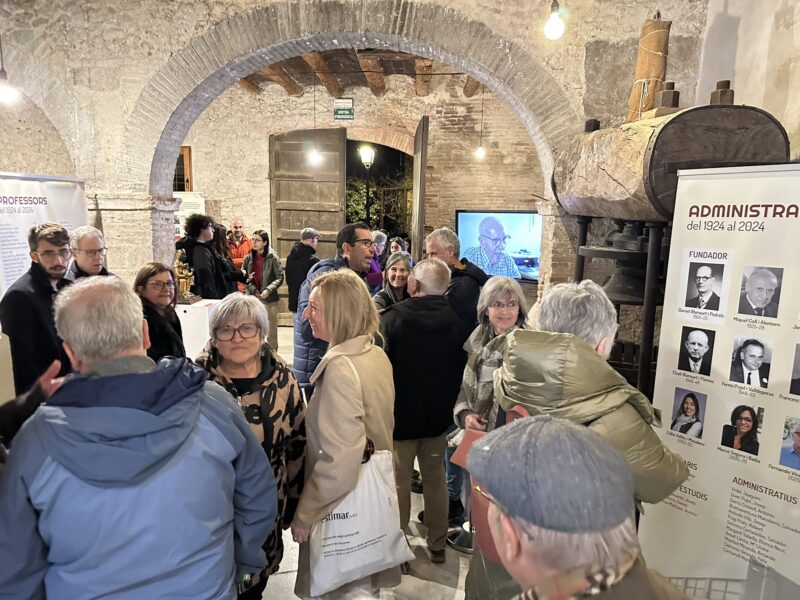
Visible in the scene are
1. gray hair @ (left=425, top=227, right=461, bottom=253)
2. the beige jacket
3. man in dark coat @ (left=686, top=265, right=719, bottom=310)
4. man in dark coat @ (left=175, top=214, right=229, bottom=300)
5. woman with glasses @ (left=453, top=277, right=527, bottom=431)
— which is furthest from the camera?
man in dark coat @ (left=175, top=214, right=229, bottom=300)

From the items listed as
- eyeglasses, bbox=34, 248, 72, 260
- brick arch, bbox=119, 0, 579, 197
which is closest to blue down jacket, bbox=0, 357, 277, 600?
eyeglasses, bbox=34, 248, 72, 260

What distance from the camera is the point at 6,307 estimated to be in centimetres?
272

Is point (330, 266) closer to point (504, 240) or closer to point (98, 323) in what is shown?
point (98, 323)

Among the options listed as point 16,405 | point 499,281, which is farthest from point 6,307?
point 499,281

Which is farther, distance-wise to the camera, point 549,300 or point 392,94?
point 392,94

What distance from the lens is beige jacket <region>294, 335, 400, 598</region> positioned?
1875 mm

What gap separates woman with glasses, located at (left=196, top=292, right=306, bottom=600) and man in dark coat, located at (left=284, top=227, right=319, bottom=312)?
3487 mm

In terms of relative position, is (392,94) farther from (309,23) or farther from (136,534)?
(136,534)

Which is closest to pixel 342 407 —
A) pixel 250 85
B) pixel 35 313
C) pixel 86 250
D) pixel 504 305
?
pixel 504 305

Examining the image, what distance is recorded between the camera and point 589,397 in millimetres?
1454

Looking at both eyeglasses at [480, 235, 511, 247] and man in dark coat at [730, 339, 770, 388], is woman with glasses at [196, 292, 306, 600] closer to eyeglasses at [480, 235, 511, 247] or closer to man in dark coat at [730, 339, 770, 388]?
man in dark coat at [730, 339, 770, 388]

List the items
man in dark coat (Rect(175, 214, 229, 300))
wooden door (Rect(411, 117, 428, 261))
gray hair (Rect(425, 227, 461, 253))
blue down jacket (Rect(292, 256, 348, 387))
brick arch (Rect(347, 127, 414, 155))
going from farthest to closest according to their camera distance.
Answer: brick arch (Rect(347, 127, 414, 155)), wooden door (Rect(411, 117, 428, 261)), man in dark coat (Rect(175, 214, 229, 300)), gray hair (Rect(425, 227, 461, 253)), blue down jacket (Rect(292, 256, 348, 387))

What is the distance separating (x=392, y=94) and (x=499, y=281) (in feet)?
23.8

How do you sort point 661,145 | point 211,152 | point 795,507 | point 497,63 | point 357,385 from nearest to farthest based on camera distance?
point 357,385, point 795,507, point 661,145, point 497,63, point 211,152
